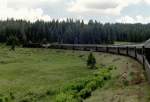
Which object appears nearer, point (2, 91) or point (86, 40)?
point (2, 91)

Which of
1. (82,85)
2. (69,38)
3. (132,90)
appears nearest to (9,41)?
(69,38)

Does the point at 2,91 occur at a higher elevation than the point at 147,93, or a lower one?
lower

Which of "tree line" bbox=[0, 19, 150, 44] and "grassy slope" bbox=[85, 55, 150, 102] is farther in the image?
"tree line" bbox=[0, 19, 150, 44]

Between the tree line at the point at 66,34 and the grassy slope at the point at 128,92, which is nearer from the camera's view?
the grassy slope at the point at 128,92

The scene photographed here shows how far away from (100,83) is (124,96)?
865 cm

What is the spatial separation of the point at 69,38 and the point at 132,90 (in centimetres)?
15110

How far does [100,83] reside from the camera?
93.8 ft

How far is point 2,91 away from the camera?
109 feet

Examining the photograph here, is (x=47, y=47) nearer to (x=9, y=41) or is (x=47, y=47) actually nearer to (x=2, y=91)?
(x=9, y=41)

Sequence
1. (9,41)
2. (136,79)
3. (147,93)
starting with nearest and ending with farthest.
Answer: (147,93), (136,79), (9,41)

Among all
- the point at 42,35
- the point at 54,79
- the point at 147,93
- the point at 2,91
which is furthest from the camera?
the point at 42,35

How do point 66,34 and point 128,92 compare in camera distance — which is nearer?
point 128,92

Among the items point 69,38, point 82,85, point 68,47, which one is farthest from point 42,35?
point 82,85

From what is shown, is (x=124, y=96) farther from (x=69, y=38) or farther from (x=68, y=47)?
(x=69, y=38)
